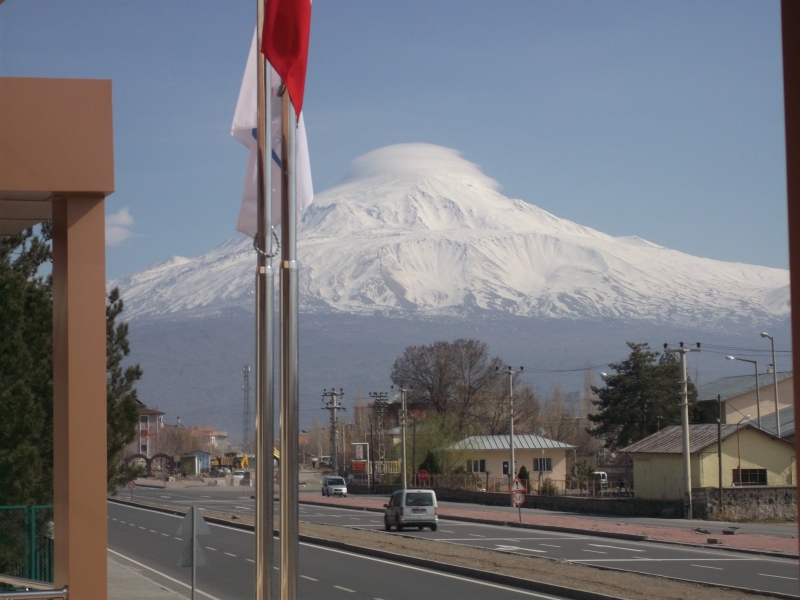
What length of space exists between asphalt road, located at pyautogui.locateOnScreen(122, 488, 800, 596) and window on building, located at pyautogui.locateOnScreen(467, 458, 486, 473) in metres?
35.2

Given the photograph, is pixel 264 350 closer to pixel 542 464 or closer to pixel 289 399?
pixel 289 399

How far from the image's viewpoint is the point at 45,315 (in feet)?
54.5

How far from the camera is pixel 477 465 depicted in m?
76.2

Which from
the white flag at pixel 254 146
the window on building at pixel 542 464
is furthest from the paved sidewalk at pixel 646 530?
the window on building at pixel 542 464

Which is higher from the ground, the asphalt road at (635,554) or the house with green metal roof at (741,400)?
the house with green metal roof at (741,400)

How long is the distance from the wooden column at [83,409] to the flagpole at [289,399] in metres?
1.96

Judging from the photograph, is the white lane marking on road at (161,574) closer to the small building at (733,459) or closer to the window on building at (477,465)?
the small building at (733,459)

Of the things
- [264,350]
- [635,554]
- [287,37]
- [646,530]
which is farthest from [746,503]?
A: [287,37]

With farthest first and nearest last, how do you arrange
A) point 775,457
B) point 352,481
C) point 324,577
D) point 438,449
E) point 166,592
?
1. point 352,481
2. point 438,449
3. point 775,457
4. point 324,577
5. point 166,592

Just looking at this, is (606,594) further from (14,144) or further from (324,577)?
(14,144)

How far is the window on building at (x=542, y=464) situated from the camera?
251 feet

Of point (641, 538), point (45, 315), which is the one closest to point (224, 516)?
point (641, 538)

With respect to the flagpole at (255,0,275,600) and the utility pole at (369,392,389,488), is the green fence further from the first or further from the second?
the utility pole at (369,392,389,488)

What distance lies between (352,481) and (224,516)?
36.1 meters
